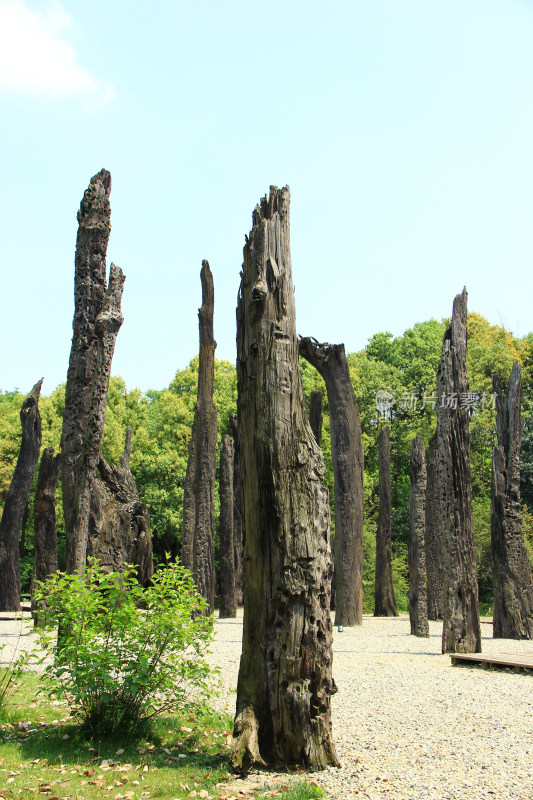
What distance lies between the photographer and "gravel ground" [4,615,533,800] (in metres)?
5.16

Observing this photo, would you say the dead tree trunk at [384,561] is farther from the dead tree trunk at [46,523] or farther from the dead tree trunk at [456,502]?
the dead tree trunk at [456,502]

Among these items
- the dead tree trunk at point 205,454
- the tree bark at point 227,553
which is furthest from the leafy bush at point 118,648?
the tree bark at point 227,553

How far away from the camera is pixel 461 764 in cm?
565

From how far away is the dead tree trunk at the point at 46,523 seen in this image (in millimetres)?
16000

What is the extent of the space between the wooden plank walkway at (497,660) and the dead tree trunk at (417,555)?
4.33 metres

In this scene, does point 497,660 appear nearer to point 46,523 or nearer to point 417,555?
point 417,555

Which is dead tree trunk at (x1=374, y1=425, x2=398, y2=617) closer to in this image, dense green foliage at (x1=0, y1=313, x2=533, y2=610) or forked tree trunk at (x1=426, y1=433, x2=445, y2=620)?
forked tree trunk at (x1=426, y1=433, x2=445, y2=620)

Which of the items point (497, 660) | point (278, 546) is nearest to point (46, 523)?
point (497, 660)

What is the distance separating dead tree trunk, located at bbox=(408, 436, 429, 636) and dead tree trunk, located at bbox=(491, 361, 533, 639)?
1.57 metres

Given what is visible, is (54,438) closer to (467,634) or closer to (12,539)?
(12,539)

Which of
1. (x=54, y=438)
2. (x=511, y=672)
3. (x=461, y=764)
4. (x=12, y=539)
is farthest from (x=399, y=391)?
(x=461, y=764)

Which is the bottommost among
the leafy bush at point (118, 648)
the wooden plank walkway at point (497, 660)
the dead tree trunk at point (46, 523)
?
the wooden plank walkway at point (497, 660)

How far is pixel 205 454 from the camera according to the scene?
18.3 m

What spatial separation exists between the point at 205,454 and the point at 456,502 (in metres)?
8.01
